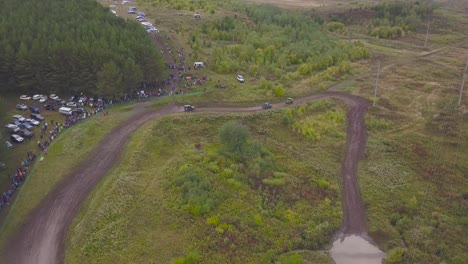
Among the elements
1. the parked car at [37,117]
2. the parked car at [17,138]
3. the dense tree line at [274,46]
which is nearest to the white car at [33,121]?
the parked car at [37,117]

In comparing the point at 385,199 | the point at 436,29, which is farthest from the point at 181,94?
the point at 436,29

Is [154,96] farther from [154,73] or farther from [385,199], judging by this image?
[385,199]

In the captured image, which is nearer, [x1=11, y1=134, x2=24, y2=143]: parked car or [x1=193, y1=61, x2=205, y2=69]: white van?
[x1=11, y1=134, x2=24, y2=143]: parked car

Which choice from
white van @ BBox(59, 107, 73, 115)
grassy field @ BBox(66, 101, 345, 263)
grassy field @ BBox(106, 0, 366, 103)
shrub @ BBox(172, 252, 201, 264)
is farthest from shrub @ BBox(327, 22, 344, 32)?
shrub @ BBox(172, 252, 201, 264)

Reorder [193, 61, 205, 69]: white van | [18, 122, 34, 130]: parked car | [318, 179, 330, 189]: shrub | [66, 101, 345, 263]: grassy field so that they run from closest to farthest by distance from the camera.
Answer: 1. [66, 101, 345, 263]: grassy field
2. [318, 179, 330, 189]: shrub
3. [18, 122, 34, 130]: parked car
4. [193, 61, 205, 69]: white van

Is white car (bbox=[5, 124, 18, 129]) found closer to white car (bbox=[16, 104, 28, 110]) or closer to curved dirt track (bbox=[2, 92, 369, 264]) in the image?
white car (bbox=[16, 104, 28, 110])

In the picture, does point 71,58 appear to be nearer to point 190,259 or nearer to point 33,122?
point 33,122
